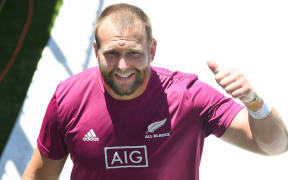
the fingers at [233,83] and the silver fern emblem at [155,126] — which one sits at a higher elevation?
the fingers at [233,83]

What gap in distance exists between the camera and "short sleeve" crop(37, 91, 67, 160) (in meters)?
2.47

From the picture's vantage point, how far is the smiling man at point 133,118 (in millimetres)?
2369

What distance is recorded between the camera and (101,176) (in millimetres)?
2471

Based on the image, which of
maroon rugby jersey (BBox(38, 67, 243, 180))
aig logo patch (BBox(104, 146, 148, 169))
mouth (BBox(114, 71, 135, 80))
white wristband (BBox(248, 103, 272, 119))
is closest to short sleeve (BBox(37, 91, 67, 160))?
maroon rugby jersey (BBox(38, 67, 243, 180))

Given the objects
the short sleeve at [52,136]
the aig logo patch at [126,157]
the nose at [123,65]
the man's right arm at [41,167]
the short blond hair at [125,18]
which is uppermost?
the short blond hair at [125,18]

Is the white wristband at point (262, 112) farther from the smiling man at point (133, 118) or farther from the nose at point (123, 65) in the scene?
the nose at point (123, 65)

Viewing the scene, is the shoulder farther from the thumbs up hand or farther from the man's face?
the thumbs up hand

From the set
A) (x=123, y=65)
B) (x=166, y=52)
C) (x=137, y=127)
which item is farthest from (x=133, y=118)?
(x=166, y=52)

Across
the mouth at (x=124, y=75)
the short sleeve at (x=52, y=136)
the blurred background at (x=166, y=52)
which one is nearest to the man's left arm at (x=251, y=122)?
the mouth at (x=124, y=75)

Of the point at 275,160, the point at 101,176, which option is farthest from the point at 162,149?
the point at 275,160

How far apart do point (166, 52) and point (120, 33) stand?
4165 mm

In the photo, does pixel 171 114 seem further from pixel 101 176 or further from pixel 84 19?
pixel 84 19

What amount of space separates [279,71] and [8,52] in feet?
13.1

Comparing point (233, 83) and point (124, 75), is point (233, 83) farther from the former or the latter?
point (124, 75)
